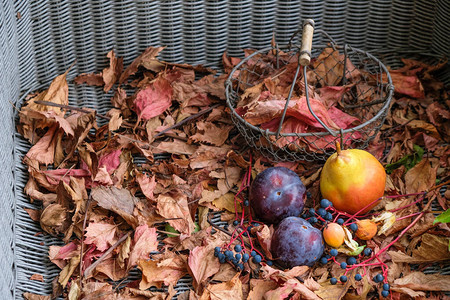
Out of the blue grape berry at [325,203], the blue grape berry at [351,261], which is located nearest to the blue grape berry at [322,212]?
the blue grape berry at [325,203]

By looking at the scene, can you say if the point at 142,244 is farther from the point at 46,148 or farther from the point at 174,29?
the point at 174,29

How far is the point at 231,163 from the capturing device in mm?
1589

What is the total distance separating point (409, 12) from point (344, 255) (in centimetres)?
91

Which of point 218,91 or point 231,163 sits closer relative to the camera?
point 231,163

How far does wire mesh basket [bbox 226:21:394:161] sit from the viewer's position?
1.45 metres

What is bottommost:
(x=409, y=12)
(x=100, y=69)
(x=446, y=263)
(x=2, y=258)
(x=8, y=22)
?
(x=446, y=263)

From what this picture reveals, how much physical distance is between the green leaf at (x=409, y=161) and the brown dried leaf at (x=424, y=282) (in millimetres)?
356

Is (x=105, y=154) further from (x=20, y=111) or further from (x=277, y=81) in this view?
(x=277, y=81)

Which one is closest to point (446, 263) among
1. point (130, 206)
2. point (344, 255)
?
point (344, 255)

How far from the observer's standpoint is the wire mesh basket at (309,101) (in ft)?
4.75

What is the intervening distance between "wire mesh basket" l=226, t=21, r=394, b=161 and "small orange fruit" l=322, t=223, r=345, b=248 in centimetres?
22

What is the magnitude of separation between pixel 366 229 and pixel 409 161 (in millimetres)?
359

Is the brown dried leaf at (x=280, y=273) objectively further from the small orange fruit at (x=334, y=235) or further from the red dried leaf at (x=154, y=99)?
the red dried leaf at (x=154, y=99)

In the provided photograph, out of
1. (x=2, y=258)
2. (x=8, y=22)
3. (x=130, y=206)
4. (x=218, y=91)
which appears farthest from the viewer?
(x=218, y=91)
